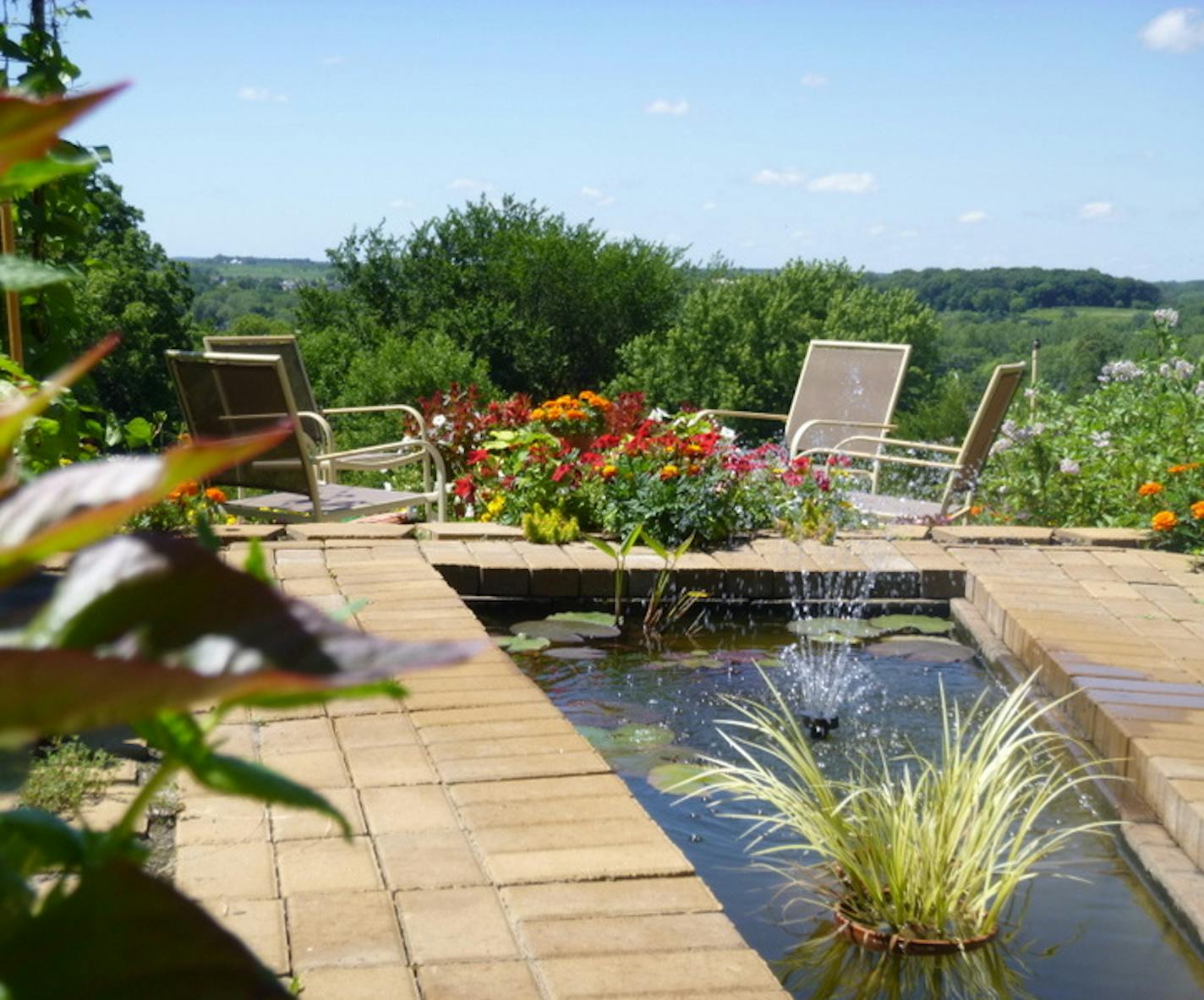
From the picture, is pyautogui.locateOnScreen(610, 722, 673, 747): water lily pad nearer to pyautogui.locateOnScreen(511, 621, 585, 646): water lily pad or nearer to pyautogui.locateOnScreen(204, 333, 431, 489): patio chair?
pyautogui.locateOnScreen(511, 621, 585, 646): water lily pad

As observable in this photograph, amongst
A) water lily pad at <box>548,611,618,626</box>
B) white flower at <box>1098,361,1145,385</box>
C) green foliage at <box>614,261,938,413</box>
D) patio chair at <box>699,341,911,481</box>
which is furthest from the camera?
green foliage at <box>614,261,938,413</box>

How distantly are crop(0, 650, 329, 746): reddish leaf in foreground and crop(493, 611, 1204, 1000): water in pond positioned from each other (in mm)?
2242

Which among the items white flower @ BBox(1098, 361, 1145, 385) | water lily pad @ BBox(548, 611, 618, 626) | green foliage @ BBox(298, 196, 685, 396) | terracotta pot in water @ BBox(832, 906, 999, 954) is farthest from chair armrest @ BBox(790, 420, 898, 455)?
green foliage @ BBox(298, 196, 685, 396)

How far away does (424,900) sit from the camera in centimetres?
210

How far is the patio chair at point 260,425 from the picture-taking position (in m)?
5.58

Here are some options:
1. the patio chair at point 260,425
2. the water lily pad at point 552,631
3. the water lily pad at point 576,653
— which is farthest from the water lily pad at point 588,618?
the patio chair at point 260,425

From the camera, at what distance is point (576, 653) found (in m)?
4.46

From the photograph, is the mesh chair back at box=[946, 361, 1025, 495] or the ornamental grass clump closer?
the ornamental grass clump

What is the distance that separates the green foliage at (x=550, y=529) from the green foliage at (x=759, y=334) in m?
17.2

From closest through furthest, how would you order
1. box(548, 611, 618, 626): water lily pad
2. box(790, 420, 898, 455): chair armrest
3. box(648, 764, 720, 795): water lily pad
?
box(648, 764, 720, 795): water lily pad
box(548, 611, 618, 626): water lily pad
box(790, 420, 898, 455): chair armrest

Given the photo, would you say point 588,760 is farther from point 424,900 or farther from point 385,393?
point 385,393

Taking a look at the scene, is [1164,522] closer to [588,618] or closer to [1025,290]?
[588,618]

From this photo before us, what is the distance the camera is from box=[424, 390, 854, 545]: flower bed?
5348 millimetres

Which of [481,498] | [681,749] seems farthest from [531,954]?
[481,498]
